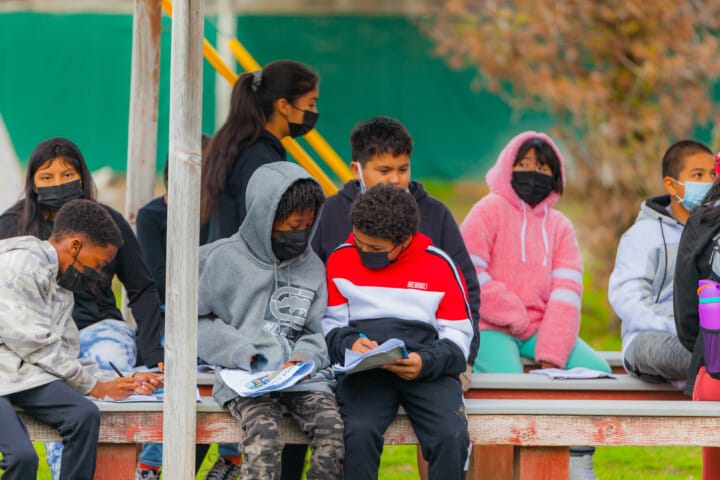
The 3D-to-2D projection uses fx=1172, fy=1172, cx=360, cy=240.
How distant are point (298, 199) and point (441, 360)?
0.86m

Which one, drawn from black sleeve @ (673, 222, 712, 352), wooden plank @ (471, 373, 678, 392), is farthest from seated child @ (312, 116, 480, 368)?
black sleeve @ (673, 222, 712, 352)

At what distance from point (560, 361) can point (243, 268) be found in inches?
70.6

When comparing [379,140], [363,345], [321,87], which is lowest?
[363,345]

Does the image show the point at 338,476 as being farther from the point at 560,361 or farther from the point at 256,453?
the point at 560,361

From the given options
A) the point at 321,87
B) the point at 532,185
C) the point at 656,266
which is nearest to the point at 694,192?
the point at 656,266

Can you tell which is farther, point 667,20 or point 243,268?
point 667,20

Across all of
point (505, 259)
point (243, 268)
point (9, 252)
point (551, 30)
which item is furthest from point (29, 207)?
point (551, 30)

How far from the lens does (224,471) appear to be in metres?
5.39

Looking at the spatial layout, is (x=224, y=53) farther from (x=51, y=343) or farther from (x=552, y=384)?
(x=51, y=343)

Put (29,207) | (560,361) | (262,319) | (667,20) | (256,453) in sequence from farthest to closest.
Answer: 1. (667,20)
2. (560,361)
3. (29,207)
4. (262,319)
5. (256,453)

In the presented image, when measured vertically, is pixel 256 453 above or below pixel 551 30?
below

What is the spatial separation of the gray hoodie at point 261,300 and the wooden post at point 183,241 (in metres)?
0.29

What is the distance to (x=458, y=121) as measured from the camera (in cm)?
1186

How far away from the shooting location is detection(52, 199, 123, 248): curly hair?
14.7ft
